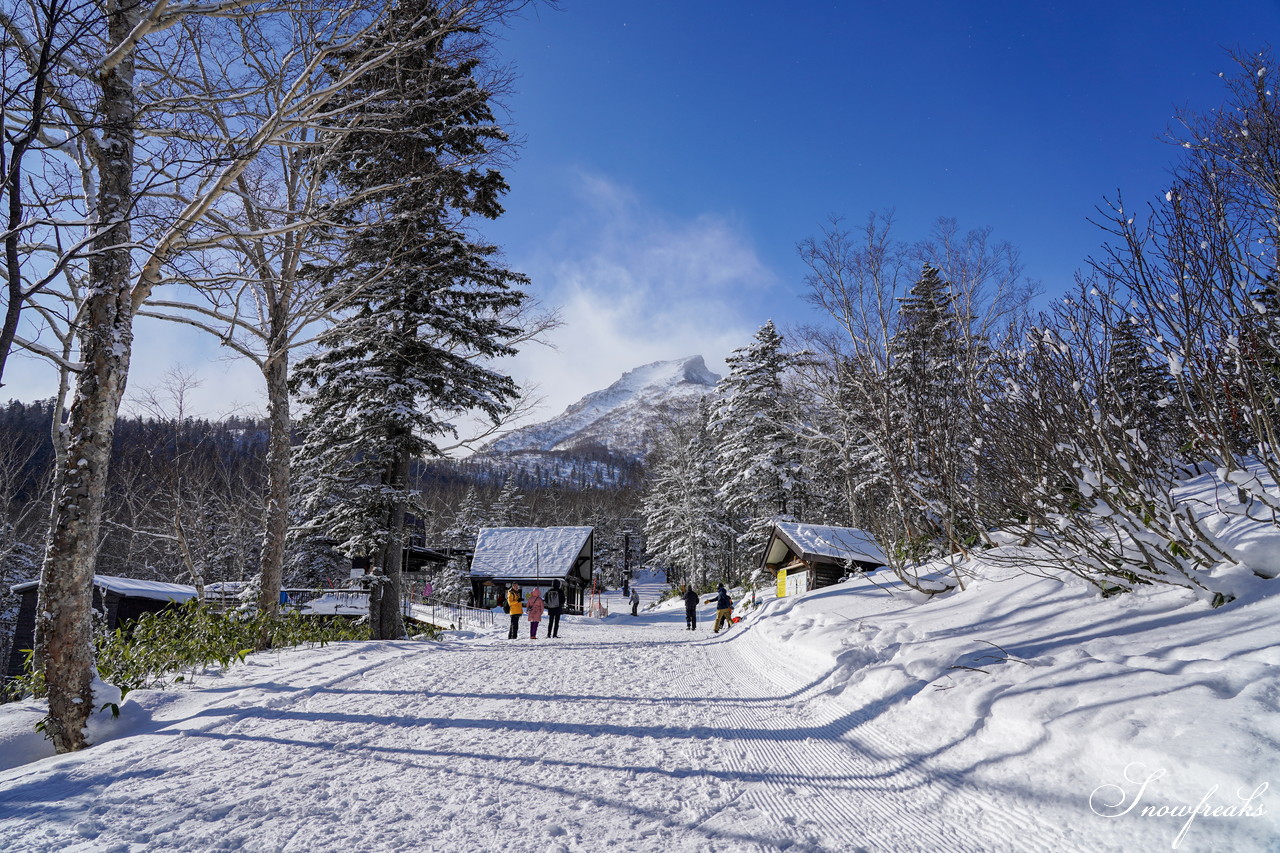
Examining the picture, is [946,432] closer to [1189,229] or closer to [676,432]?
[1189,229]

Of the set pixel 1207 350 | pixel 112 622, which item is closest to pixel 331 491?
pixel 112 622

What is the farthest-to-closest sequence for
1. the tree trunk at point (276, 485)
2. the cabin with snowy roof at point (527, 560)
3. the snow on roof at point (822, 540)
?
the cabin with snowy roof at point (527, 560)
the snow on roof at point (822, 540)
the tree trunk at point (276, 485)

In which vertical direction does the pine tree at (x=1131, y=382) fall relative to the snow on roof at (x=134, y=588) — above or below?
above

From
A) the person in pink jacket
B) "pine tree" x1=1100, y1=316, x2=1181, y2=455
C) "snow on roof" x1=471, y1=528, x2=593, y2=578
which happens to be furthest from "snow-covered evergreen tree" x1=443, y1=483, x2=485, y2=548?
"pine tree" x1=1100, y1=316, x2=1181, y2=455

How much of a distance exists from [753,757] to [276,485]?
10.3 m

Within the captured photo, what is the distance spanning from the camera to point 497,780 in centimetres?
377

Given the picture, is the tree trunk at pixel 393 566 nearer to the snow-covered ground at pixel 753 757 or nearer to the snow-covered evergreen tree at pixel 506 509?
the snow-covered ground at pixel 753 757

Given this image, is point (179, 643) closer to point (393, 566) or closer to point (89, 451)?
point (89, 451)

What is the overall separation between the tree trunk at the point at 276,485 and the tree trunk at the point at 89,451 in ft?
17.7

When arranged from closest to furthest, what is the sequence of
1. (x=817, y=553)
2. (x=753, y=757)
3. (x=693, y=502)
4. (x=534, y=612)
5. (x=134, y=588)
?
1. (x=753, y=757)
2. (x=534, y=612)
3. (x=134, y=588)
4. (x=817, y=553)
5. (x=693, y=502)

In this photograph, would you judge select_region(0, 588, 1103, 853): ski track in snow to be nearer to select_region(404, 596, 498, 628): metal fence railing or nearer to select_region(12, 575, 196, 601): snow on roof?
select_region(12, 575, 196, 601): snow on roof

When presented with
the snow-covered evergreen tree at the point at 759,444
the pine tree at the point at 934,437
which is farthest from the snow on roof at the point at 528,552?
the pine tree at the point at 934,437

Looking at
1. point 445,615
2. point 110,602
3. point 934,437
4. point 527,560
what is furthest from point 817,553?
point 110,602

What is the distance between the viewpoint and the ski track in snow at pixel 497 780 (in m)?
2.97
